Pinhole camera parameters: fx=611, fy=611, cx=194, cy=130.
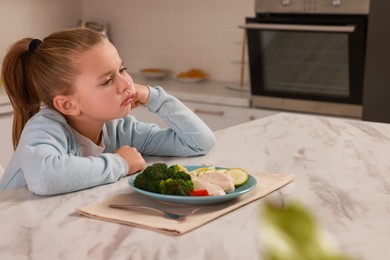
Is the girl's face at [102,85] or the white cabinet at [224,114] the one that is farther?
the white cabinet at [224,114]

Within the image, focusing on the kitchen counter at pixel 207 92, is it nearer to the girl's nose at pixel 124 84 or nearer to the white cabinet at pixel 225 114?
the white cabinet at pixel 225 114

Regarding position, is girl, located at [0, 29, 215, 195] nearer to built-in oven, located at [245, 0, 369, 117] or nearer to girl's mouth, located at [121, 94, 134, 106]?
girl's mouth, located at [121, 94, 134, 106]

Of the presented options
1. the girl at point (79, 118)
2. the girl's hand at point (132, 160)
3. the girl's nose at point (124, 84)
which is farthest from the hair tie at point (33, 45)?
the girl's hand at point (132, 160)

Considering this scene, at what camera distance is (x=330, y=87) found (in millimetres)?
3480

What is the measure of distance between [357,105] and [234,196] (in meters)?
2.38

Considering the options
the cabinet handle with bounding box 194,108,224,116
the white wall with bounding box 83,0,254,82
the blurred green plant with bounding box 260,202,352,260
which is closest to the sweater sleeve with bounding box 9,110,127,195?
the blurred green plant with bounding box 260,202,352,260

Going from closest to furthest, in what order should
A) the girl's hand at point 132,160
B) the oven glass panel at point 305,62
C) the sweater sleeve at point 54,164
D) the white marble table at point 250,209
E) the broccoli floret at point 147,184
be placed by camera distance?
the white marble table at point 250,209 < the broccoli floret at point 147,184 < the sweater sleeve at point 54,164 < the girl's hand at point 132,160 < the oven glass panel at point 305,62

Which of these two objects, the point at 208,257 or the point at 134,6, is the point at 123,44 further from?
the point at 208,257

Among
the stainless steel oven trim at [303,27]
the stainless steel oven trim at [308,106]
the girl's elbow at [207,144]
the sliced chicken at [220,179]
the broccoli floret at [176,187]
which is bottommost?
the stainless steel oven trim at [308,106]

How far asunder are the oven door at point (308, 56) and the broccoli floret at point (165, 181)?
2.26m

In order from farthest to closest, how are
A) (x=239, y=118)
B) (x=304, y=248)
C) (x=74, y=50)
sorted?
(x=239, y=118) → (x=74, y=50) → (x=304, y=248)

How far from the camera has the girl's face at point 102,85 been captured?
1.55 metres

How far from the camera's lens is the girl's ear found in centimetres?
158

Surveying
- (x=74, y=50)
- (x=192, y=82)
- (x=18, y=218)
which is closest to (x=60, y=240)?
(x=18, y=218)
